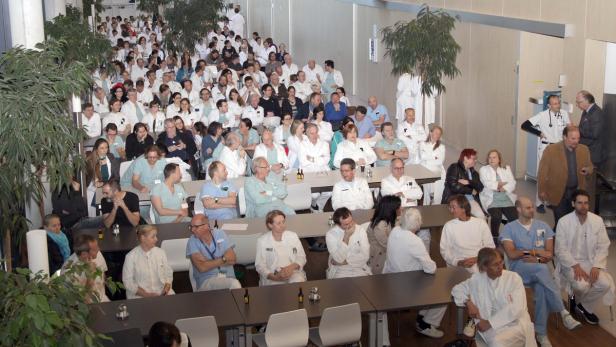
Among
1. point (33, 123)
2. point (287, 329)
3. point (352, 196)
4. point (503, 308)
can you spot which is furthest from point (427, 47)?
point (33, 123)

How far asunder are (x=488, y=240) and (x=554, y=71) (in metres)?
6.45

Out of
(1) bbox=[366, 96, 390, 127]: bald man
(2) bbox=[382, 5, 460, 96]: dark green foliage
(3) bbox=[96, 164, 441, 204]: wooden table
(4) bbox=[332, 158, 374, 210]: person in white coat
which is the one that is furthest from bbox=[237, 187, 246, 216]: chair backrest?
(1) bbox=[366, 96, 390, 127]: bald man

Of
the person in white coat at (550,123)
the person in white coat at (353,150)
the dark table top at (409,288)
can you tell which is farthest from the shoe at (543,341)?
the person in white coat at (353,150)

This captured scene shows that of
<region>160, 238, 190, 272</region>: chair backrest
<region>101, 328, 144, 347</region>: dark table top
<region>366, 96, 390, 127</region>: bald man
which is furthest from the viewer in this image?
<region>366, 96, 390, 127</region>: bald man

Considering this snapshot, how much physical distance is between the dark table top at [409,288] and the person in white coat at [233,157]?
4.45 metres

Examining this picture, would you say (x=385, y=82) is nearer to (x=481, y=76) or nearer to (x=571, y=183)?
(x=481, y=76)

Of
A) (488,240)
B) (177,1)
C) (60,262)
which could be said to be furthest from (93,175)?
(177,1)

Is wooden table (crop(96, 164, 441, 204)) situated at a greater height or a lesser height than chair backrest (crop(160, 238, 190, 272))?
greater

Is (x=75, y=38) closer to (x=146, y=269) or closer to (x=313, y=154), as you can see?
(x=313, y=154)

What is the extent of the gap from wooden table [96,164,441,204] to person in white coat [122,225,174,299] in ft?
9.18

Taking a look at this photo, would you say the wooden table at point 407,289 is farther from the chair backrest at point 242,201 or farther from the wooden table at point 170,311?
the chair backrest at point 242,201

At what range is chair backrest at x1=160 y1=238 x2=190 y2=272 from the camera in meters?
9.12

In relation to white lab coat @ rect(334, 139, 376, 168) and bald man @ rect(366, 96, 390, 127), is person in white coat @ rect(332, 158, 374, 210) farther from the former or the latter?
bald man @ rect(366, 96, 390, 127)

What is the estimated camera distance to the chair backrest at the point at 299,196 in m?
11.3
